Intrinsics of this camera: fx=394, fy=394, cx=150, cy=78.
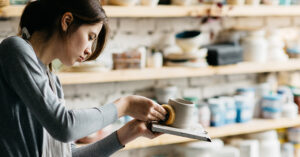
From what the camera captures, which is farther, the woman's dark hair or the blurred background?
the blurred background

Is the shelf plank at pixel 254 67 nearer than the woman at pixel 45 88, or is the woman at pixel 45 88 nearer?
the woman at pixel 45 88

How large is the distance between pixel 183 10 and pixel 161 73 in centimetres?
39

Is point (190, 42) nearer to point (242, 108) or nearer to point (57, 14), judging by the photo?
point (242, 108)

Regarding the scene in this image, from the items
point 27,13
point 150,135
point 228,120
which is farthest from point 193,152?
point 27,13

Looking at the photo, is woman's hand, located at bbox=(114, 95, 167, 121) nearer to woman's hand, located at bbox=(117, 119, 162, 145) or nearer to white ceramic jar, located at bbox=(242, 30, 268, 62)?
woman's hand, located at bbox=(117, 119, 162, 145)

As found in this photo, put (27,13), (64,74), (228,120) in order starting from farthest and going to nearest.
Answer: (228,120) < (64,74) < (27,13)

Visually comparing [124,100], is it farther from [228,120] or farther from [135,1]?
[228,120]

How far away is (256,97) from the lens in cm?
286

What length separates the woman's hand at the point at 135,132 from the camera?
1.39m

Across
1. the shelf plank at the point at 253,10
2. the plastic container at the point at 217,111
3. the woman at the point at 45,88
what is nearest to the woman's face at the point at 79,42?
the woman at the point at 45,88

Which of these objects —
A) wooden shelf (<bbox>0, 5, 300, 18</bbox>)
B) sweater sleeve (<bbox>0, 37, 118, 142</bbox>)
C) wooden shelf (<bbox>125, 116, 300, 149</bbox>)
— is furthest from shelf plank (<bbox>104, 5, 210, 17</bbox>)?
sweater sleeve (<bbox>0, 37, 118, 142</bbox>)

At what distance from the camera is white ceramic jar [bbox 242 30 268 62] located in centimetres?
265

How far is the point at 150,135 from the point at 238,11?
54.8 inches

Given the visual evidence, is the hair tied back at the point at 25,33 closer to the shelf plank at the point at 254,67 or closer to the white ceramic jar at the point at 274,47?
the shelf plank at the point at 254,67
